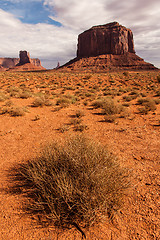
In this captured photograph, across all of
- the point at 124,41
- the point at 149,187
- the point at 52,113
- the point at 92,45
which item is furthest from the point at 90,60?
the point at 149,187

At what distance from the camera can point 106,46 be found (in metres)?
90.1

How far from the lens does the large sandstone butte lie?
7844cm

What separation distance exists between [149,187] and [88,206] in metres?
1.63

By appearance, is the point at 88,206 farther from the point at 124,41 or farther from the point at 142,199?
the point at 124,41

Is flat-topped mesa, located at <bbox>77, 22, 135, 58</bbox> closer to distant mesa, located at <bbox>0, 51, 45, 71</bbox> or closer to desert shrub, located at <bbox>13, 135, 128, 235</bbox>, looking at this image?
distant mesa, located at <bbox>0, 51, 45, 71</bbox>

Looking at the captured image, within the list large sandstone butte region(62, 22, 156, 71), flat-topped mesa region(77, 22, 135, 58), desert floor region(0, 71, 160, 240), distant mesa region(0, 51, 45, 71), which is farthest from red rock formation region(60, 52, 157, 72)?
desert floor region(0, 71, 160, 240)

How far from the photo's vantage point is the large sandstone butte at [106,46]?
3088 inches

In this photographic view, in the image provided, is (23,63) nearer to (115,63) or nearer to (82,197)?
(115,63)

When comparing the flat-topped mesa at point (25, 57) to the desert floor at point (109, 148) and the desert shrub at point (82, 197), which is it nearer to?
the desert floor at point (109, 148)

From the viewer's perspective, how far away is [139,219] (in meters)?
2.22

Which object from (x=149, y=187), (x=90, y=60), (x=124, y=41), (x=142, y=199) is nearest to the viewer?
(x=142, y=199)

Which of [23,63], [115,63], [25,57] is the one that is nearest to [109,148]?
[115,63]

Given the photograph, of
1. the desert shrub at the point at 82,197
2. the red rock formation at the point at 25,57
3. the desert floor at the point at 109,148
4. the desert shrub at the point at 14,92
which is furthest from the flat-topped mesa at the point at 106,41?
the desert shrub at the point at 82,197

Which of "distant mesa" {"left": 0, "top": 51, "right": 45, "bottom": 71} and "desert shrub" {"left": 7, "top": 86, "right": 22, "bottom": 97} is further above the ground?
"distant mesa" {"left": 0, "top": 51, "right": 45, "bottom": 71}
